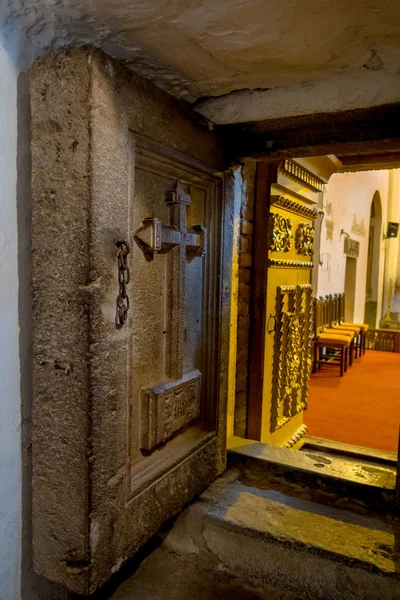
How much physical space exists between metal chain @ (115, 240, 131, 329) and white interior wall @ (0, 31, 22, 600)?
279mm

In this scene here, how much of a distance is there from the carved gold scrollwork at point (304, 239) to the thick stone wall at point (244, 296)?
0.74 meters

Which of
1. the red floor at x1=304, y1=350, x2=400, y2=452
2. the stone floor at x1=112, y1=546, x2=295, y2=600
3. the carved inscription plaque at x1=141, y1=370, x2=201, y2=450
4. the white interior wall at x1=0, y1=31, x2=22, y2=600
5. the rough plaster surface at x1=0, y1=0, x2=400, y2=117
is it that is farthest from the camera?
the red floor at x1=304, y1=350, x2=400, y2=452

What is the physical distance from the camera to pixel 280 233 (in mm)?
2881

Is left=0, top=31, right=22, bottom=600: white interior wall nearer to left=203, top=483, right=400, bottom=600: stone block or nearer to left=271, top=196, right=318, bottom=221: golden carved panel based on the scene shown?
left=203, top=483, right=400, bottom=600: stone block

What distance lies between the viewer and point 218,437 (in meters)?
2.03

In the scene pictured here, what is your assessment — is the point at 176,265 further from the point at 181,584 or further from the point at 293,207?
the point at 293,207

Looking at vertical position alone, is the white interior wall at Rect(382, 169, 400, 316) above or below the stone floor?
above

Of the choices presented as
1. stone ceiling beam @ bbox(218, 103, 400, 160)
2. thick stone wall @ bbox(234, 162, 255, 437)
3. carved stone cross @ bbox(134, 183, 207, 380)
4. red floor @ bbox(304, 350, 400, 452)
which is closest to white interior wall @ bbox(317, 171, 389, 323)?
red floor @ bbox(304, 350, 400, 452)

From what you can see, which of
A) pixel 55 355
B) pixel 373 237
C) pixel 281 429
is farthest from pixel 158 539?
pixel 373 237

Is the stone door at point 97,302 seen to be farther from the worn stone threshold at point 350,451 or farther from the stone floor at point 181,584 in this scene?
the worn stone threshold at point 350,451

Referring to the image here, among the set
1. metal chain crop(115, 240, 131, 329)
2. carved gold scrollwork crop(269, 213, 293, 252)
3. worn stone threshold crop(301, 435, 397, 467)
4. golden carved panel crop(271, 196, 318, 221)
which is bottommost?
worn stone threshold crop(301, 435, 397, 467)

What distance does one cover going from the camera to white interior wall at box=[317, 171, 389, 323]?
21.3ft

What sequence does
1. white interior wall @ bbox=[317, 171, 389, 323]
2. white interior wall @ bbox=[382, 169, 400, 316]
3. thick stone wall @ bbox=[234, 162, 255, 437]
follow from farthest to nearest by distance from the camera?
white interior wall @ bbox=[382, 169, 400, 316]
white interior wall @ bbox=[317, 171, 389, 323]
thick stone wall @ bbox=[234, 162, 255, 437]

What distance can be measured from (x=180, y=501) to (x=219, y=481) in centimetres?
35
